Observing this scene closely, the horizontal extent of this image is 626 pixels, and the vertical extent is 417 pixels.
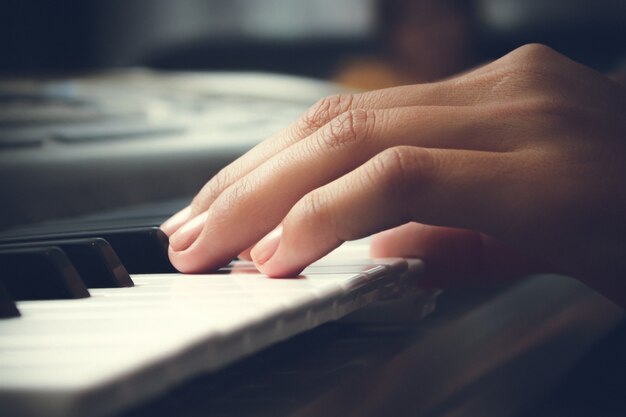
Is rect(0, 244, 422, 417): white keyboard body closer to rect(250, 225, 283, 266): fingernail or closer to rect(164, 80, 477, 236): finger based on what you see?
rect(250, 225, 283, 266): fingernail

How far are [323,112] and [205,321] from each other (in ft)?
1.23

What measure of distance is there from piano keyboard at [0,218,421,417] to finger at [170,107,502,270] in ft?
0.07

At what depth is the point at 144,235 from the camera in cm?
59

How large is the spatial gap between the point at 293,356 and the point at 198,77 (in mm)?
1483

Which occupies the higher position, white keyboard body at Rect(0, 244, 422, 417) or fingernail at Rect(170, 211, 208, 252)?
fingernail at Rect(170, 211, 208, 252)

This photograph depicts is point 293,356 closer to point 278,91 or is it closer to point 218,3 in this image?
point 278,91

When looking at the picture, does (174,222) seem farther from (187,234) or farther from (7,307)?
(7,307)

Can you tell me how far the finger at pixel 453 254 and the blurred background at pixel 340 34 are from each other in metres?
2.11

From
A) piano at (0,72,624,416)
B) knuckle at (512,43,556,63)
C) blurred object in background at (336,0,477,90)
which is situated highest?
blurred object in background at (336,0,477,90)

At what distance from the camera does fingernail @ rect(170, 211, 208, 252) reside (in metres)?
0.59

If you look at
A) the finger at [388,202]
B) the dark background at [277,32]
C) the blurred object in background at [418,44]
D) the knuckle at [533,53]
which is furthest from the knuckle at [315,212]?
the blurred object in background at [418,44]

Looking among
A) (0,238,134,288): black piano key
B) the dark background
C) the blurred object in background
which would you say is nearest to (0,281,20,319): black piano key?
(0,238,134,288): black piano key

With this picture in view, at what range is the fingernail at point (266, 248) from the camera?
0.55 metres

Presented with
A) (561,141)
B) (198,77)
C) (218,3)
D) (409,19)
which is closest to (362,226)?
(561,141)
